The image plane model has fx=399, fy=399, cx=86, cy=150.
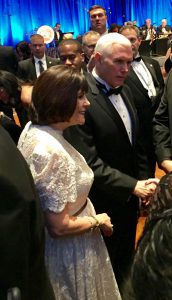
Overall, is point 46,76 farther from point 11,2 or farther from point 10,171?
point 11,2

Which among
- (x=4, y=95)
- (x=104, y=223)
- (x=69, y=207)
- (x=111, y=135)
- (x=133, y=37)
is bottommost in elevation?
(x=104, y=223)

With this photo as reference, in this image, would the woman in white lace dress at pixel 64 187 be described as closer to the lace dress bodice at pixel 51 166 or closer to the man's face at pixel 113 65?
the lace dress bodice at pixel 51 166

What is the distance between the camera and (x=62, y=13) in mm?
15758

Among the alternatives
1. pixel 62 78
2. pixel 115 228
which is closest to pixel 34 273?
pixel 62 78

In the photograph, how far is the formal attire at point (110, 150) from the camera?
1.98 metres

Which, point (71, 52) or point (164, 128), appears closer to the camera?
point (164, 128)

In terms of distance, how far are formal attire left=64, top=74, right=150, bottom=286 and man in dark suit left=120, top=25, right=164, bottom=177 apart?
0.54 metres

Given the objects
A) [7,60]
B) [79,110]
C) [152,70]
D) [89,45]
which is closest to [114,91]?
[79,110]

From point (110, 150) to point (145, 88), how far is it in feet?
3.67

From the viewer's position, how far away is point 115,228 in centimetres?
224

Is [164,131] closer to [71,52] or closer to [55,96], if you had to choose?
[55,96]

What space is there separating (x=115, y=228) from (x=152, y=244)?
1.73m

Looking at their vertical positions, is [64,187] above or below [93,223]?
above

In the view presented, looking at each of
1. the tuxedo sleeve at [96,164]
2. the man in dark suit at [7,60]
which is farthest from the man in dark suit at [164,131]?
the man in dark suit at [7,60]
